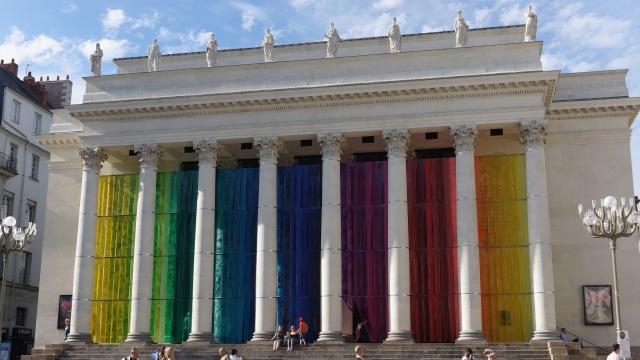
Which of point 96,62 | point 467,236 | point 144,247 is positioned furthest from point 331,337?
point 96,62

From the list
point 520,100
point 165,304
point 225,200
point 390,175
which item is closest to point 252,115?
point 225,200

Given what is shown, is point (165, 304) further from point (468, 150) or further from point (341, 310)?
point (468, 150)

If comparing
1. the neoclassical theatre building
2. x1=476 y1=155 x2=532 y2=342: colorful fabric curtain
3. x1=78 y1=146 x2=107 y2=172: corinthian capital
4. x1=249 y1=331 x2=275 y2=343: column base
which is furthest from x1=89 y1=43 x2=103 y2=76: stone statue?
x1=476 y1=155 x2=532 y2=342: colorful fabric curtain

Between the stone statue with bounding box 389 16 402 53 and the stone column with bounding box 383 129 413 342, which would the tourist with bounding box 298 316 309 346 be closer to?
the stone column with bounding box 383 129 413 342

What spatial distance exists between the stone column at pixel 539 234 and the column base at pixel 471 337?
1978mm

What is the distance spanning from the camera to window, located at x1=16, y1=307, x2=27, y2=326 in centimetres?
4656

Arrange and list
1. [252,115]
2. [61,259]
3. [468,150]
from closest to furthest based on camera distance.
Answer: [468,150], [252,115], [61,259]

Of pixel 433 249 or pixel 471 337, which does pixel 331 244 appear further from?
pixel 471 337

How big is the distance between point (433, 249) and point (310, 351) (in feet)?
22.7

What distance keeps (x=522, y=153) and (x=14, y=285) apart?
29217 millimetres

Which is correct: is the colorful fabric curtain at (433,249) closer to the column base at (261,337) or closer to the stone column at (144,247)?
the column base at (261,337)

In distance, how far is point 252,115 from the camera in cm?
3594

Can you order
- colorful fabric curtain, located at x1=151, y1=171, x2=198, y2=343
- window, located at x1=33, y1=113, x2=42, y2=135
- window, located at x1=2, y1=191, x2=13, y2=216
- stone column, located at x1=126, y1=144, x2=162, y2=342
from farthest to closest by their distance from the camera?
window, located at x1=33, y1=113, x2=42, y2=135 → window, located at x1=2, y1=191, x2=13, y2=216 → colorful fabric curtain, located at x1=151, y1=171, x2=198, y2=343 → stone column, located at x1=126, y1=144, x2=162, y2=342

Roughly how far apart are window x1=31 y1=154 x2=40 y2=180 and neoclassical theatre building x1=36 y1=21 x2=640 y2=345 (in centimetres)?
1276
